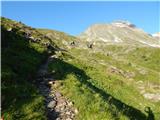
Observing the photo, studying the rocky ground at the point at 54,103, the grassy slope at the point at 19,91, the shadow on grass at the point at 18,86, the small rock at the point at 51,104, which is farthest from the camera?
the small rock at the point at 51,104

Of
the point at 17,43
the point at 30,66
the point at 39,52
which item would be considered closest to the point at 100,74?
the point at 39,52

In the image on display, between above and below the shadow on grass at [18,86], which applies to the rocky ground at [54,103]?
below

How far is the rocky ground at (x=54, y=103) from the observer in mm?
16425

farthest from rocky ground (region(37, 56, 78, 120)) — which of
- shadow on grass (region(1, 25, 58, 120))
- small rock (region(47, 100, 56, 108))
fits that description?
shadow on grass (region(1, 25, 58, 120))

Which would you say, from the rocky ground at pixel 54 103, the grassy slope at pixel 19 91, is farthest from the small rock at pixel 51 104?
the grassy slope at pixel 19 91

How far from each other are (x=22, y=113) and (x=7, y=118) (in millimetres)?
905

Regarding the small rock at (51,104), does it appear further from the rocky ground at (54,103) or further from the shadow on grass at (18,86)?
the shadow on grass at (18,86)

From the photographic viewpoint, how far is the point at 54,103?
1756cm

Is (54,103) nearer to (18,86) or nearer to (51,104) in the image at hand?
(51,104)

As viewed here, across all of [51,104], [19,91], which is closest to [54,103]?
[51,104]

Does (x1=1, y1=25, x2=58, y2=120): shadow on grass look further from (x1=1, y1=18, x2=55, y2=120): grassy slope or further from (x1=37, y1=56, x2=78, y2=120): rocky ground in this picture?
(x1=37, y1=56, x2=78, y2=120): rocky ground

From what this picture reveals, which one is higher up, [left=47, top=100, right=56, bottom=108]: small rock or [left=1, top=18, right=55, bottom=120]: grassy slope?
[left=1, top=18, right=55, bottom=120]: grassy slope

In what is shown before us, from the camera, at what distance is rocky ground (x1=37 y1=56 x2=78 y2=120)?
53.9ft

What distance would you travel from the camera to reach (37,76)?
22672 millimetres
